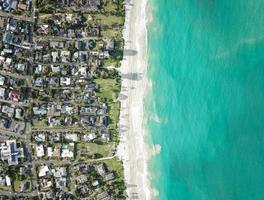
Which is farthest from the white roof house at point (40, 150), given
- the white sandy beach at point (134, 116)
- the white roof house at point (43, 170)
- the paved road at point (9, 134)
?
the white sandy beach at point (134, 116)

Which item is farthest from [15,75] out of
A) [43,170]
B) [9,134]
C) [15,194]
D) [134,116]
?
[134,116]

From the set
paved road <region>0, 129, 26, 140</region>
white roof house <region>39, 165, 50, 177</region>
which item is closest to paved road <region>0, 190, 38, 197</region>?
white roof house <region>39, 165, 50, 177</region>

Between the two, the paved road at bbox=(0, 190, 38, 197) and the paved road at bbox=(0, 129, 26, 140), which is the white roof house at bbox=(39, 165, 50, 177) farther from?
the paved road at bbox=(0, 129, 26, 140)

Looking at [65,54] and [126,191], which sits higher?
[65,54]

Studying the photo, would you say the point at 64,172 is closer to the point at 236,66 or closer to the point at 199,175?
the point at 199,175

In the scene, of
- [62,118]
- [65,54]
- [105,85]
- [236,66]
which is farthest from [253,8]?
[62,118]

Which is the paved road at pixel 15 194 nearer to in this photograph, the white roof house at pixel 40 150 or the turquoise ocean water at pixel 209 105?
the white roof house at pixel 40 150
